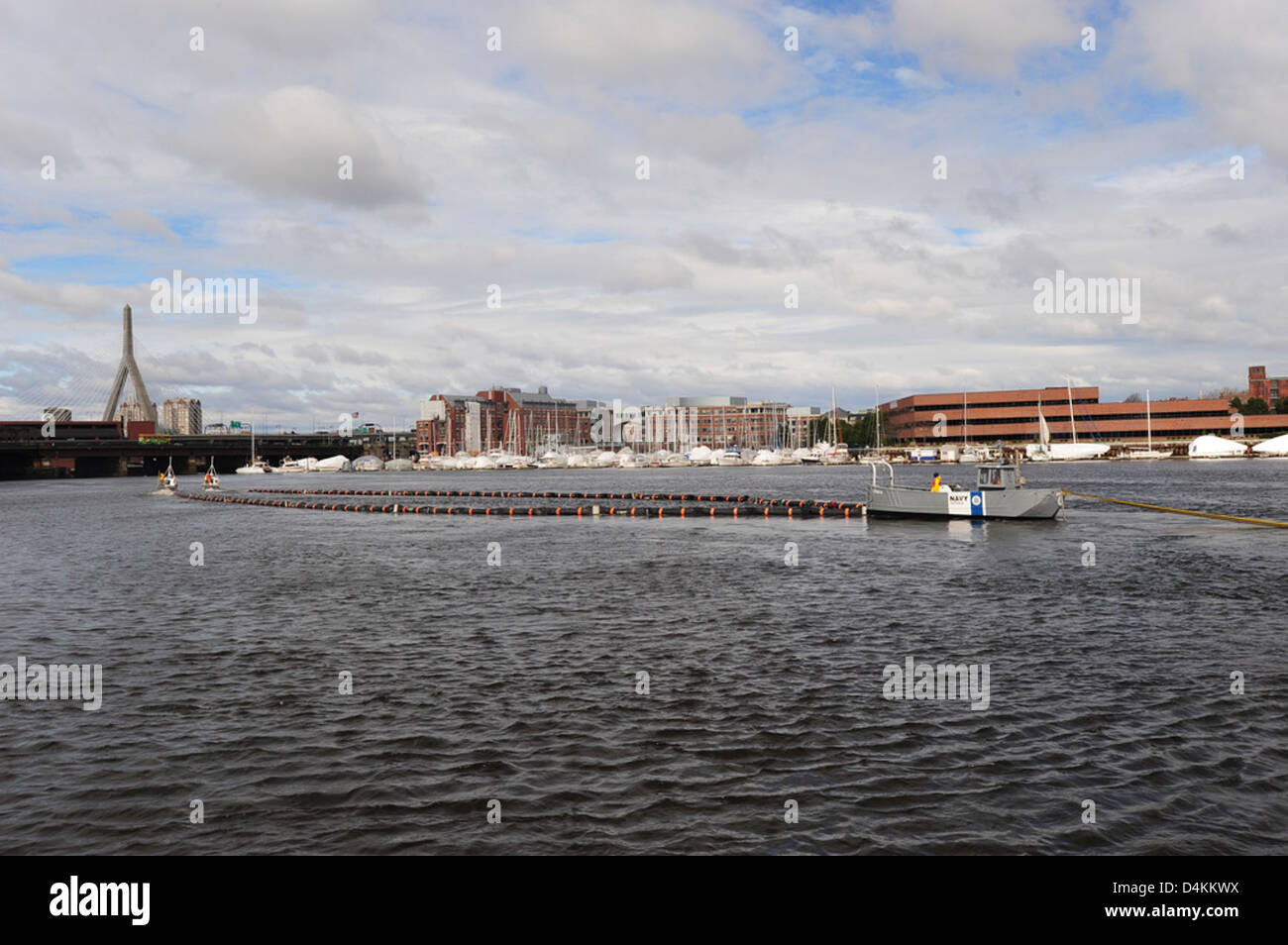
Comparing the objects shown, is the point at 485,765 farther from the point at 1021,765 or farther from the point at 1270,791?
the point at 1270,791

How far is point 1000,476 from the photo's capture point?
61938 mm

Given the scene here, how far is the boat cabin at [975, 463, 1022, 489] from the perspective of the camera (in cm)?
6044

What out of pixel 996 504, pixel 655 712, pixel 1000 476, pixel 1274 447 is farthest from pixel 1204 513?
pixel 1274 447

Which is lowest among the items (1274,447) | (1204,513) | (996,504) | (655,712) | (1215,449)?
(655,712)

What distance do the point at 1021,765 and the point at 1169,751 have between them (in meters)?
2.84

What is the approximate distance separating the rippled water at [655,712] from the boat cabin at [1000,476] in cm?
2002

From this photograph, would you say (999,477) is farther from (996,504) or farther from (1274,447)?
(1274,447)

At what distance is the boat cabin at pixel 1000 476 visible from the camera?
6044cm

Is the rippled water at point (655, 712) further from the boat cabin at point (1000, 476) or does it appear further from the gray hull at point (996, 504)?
the boat cabin at point (1000, 476)

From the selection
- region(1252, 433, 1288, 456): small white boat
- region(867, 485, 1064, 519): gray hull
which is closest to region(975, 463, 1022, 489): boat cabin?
region(867, 485, 1064, 519): gray hull

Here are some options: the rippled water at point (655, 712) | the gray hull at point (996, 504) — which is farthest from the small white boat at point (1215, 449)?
the rippled water at point (655, 712)

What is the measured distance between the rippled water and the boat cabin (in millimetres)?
20016

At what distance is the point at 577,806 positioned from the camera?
42.2 ft

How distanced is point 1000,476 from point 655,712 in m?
51.0
